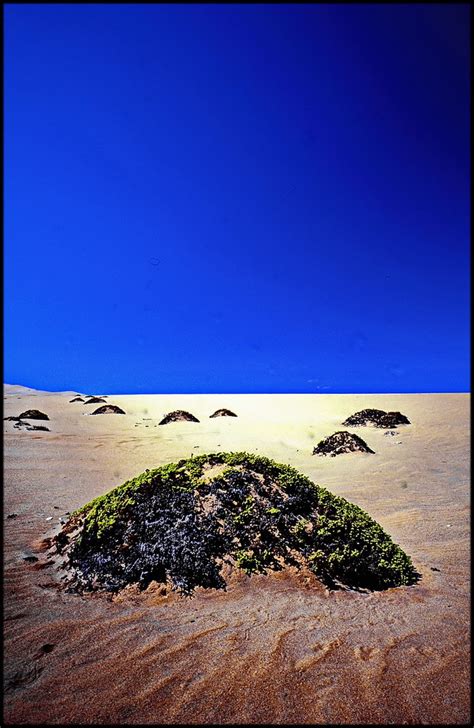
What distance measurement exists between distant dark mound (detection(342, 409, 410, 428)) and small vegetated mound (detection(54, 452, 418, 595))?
15.6 meters

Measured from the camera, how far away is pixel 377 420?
20438mm

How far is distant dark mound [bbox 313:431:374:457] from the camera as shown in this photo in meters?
13.6

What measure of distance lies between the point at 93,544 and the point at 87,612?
1077 millimetres

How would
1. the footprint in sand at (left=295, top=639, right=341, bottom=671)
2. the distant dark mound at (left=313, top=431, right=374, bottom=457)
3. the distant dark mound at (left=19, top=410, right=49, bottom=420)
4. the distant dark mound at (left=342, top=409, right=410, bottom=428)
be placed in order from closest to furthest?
the footprint in sand at (left=295, top=639, right=341, bottom=671) → the distant dark mound at (left=313, top=431, right=374, bottom=457) → the distant dark mound at (left=342, top=409, right=410, bottom=428) → the distant dark mound at (left=19, top=410, right=49, bottom=420)

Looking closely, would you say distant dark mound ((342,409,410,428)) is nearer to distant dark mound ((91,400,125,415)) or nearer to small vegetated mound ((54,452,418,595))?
distant dark mound ((91,400,125,415))

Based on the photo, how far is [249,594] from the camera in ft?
14.0

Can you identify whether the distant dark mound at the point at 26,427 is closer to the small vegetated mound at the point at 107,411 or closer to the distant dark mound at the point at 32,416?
the distant dark mound at the point at 32,416

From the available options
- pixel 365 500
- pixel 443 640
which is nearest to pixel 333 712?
pixel 443 640

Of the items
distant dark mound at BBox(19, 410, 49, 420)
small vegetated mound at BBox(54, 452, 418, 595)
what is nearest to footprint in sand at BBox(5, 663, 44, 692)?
small vegetated mound at BBox(54, 452, 418, 595)

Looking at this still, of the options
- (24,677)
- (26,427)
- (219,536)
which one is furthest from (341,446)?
(26,427)

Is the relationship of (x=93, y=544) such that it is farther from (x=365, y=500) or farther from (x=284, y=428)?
(x=284, y=428)

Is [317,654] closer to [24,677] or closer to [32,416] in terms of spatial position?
[24,677]

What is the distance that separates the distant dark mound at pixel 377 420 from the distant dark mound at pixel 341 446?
635 centimetres

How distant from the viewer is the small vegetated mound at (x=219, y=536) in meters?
4.56
